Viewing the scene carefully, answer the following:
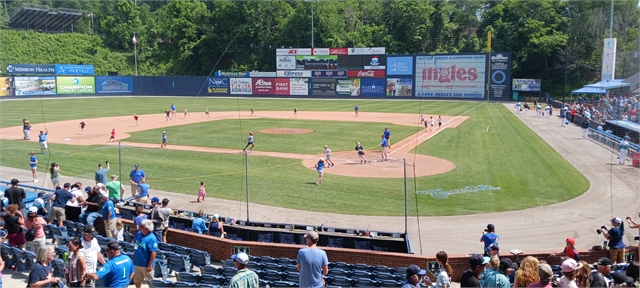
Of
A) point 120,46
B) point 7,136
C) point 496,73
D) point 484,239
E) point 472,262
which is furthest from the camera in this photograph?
point 120,46

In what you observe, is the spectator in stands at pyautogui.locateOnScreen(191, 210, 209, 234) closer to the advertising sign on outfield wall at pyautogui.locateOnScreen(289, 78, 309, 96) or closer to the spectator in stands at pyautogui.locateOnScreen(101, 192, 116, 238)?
the spectator in stands at pyautogui.locateOnScreen(101, 192, 116, 238)

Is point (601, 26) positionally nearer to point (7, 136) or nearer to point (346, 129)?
point (346, 129)

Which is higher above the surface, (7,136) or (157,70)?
(157,70)

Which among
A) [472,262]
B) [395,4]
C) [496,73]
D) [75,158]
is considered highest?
[395,4]

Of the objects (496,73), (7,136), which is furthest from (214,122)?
(496,73)

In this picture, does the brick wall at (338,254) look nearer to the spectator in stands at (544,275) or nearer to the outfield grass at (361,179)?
the spectator in stands at (544,275)

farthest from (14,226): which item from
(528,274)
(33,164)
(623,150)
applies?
(623,150)

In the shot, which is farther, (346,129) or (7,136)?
(346,129)

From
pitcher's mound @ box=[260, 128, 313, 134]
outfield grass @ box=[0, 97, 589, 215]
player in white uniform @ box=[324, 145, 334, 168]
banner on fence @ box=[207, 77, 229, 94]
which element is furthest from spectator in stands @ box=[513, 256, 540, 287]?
banner on fence @ box=[207, 77, 229, 94]

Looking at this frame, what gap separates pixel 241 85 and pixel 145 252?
250 ft

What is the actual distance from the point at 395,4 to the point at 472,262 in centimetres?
3613

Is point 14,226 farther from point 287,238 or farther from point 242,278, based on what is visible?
point 242,278

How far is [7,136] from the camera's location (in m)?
37.8

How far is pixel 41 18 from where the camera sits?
9656 centimetres
